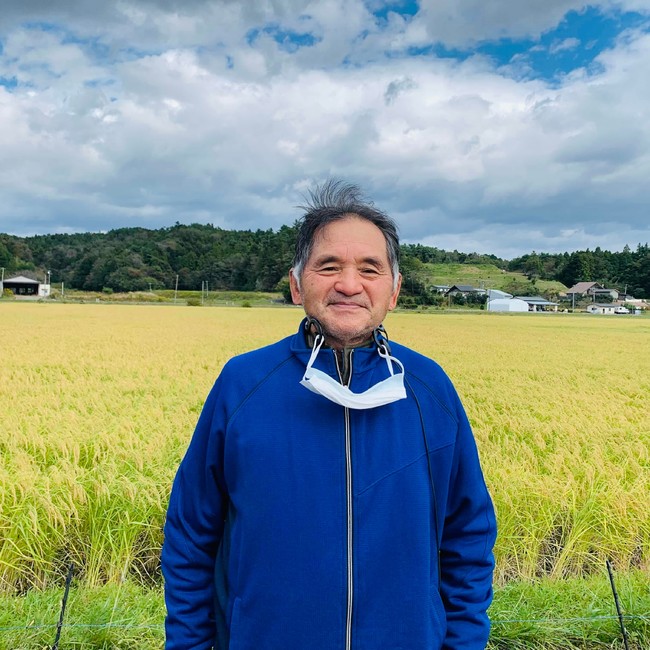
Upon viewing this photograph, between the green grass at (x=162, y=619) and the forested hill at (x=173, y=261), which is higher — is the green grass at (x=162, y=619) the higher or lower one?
the lower one

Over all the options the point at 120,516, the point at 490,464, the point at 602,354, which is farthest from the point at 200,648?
the point at 602,354

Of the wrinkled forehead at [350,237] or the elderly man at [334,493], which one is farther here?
the wrinkled forehead at [350,237]

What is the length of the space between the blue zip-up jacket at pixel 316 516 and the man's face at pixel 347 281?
8 cm

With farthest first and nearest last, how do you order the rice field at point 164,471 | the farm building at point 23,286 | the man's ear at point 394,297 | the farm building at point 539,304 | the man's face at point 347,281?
the farm building at point 539,304, the farm building at point 23,286, the rice field at point 164,471, the man's ear at point 394,297, the man's face at point 347,281

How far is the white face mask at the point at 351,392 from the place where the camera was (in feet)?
4.45

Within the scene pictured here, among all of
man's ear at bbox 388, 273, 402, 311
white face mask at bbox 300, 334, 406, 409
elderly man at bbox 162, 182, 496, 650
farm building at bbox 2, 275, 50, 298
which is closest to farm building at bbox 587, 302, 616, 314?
farm building at bbox 2, 275, 50, 298

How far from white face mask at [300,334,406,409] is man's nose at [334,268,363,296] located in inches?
10.6

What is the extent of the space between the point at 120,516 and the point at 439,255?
127227mm

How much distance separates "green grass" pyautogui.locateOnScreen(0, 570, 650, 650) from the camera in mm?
2576

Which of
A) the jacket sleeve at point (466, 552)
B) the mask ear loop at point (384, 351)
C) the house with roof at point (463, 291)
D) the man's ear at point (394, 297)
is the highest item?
the house with roof at point (463, 291)

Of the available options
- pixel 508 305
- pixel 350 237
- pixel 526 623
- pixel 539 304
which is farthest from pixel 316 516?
pixel 539 304

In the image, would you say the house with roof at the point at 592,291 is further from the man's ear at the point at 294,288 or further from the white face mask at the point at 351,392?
the white face mask at the point at 351,392

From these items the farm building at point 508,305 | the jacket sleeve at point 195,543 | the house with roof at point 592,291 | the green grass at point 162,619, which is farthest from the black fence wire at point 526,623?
the house with roof at point 592,291

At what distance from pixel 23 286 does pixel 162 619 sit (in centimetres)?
8104
